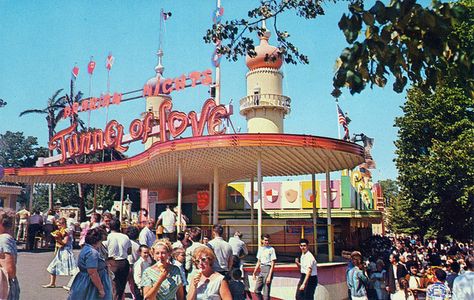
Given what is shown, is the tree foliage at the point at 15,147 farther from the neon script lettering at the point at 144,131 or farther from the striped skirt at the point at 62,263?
the striped skirt at the point at 62,263

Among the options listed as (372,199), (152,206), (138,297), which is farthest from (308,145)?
(372,199)

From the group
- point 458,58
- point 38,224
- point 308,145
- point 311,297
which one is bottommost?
point 311,297

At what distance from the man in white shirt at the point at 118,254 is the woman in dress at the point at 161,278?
2.86 meters

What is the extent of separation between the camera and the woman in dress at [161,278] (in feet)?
15.6

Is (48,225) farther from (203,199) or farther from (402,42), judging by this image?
(402,42)

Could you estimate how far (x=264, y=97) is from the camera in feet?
108

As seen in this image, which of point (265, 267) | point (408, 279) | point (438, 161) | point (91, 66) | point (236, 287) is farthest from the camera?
point (91, 66)

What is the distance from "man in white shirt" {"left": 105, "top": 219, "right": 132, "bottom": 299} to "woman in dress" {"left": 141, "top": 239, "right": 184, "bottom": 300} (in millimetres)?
2858

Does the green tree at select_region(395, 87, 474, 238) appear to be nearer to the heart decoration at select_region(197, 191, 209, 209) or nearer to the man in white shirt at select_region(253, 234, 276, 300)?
the heart decoration at select_region(197, 191, 209, 209)

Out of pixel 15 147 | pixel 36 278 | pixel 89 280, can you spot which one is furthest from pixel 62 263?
pixel 15 147

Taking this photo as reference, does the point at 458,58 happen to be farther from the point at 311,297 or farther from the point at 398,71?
the point at 311,297

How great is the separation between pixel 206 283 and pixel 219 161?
12.2 metres

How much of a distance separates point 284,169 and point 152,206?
12.2 metres

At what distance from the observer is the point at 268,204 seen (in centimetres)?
2828
